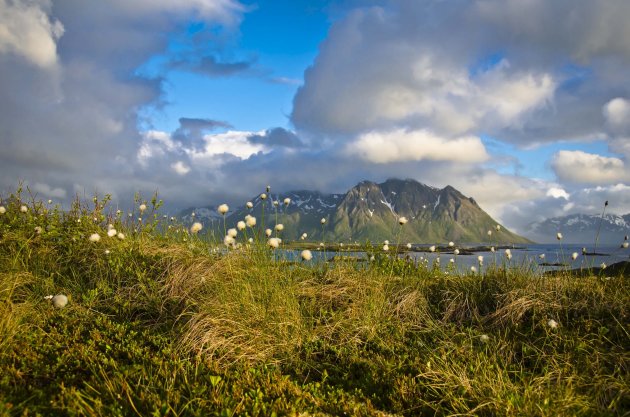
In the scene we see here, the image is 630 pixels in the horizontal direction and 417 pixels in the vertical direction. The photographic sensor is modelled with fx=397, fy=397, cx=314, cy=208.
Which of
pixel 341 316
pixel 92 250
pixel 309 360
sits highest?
pixel 92 250

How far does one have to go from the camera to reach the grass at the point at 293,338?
3.56 metres

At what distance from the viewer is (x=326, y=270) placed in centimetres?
809

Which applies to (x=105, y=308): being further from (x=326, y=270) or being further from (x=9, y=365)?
(x=326, y=270)

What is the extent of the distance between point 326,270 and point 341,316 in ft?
7.61

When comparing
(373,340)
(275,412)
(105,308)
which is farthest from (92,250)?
(275,412)

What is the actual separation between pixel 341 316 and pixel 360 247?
4.30 meters

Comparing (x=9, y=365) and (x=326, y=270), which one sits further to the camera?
(x=326, y=270)

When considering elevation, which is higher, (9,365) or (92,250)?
(92,250)

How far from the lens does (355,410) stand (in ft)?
11.2

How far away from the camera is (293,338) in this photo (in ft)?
16.8

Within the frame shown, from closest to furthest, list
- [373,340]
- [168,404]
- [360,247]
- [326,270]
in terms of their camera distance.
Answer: [168,404] → [373,340] → [326,270] → [360,247]

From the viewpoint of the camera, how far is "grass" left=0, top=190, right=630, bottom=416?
356 centimetres

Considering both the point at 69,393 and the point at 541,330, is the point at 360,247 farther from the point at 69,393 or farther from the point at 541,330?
the point at 69,393

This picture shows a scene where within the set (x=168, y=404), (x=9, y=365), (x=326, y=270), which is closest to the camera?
(x=168, y=404)
